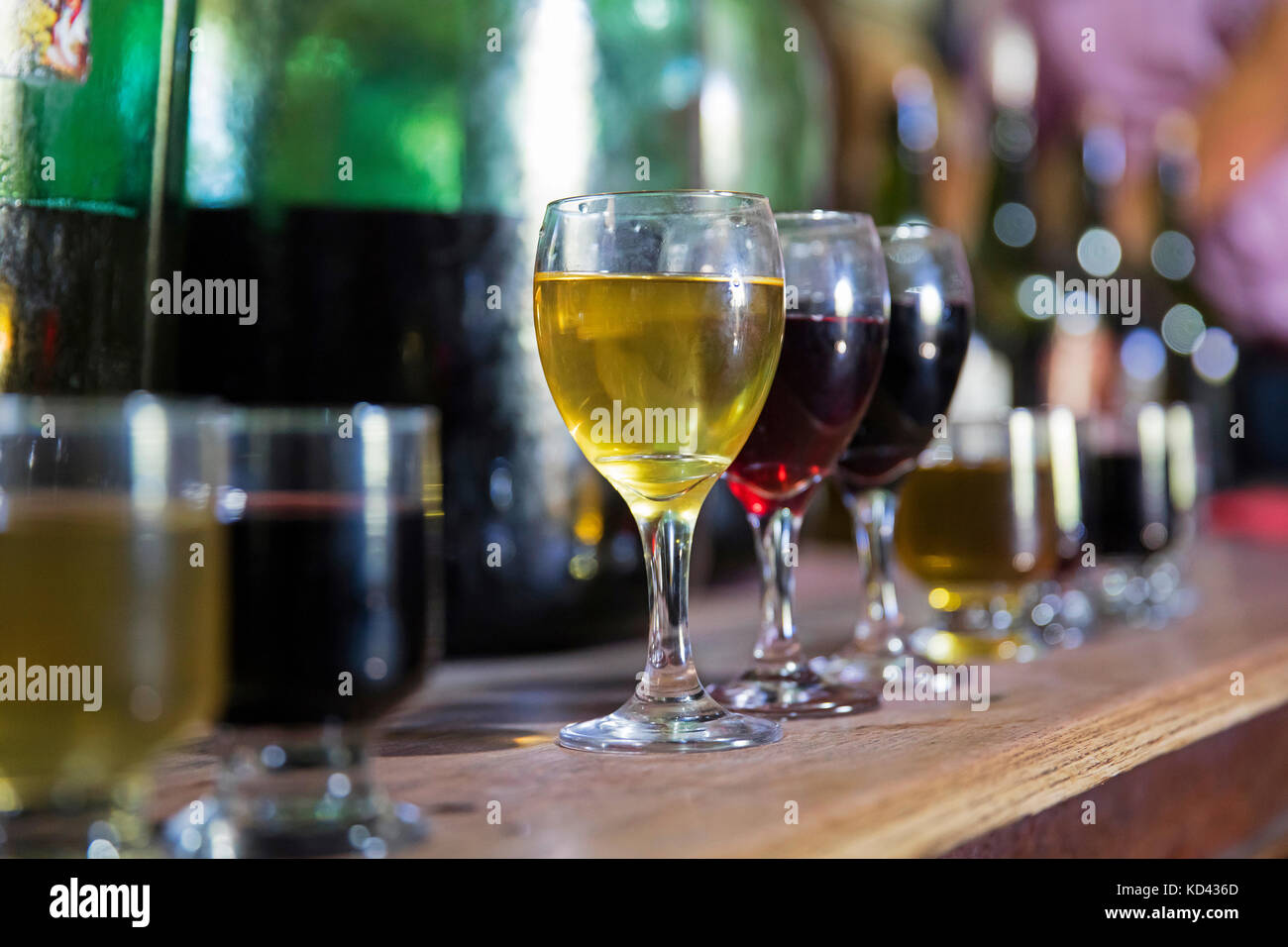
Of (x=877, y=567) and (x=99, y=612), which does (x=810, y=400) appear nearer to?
(x=877, y=567)

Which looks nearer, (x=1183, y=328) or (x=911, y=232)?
(x=911, y=232)

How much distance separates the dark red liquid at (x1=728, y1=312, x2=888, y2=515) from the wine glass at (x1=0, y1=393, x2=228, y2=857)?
28 cm

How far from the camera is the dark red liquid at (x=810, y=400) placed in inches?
23.7

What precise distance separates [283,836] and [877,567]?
1.33ft

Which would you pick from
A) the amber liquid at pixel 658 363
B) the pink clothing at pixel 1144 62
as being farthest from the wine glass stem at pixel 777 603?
the pink clothing at pixel 1144 62

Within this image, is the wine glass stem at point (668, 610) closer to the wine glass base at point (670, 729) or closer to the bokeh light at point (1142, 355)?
the wine glass base at point (670, 729)

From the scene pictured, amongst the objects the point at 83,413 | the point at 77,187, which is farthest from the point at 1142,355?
the point at 83,413

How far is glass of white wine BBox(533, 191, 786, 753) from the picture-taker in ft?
1.67

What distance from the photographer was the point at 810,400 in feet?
1.98

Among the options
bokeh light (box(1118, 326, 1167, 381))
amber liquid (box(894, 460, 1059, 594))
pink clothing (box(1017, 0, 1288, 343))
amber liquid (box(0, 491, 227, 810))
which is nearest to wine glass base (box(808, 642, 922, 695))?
amber liquid (box(894, 460, 1059, 594))

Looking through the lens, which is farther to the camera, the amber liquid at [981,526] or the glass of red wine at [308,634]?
the amber liquid at [981,526]

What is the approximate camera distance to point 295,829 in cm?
39

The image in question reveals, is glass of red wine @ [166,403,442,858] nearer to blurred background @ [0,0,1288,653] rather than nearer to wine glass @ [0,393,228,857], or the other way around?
wine glass @ [0,393,228,857]
